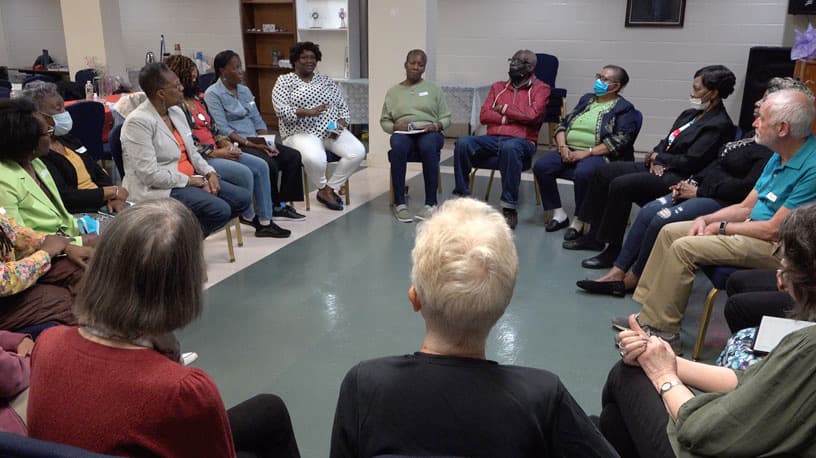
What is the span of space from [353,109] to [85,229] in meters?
4.86

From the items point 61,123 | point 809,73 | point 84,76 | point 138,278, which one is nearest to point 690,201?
point 809,73

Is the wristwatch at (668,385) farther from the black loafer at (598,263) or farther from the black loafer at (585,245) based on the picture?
the black loafer at (585,245)

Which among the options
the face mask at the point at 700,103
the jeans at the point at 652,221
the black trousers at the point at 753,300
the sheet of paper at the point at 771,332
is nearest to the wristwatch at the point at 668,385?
the sheet of paper at the point at 771,332

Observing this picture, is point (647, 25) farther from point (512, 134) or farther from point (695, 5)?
point (512, 134)

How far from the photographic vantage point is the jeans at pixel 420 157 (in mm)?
4977

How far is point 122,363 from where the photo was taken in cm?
116

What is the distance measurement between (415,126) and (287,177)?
107 cm

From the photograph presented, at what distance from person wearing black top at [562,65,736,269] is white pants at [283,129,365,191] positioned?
5.95 ft

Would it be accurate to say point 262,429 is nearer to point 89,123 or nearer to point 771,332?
point 771,332

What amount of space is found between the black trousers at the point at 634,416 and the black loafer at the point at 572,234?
8.56ft

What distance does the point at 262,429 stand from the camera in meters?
1.60

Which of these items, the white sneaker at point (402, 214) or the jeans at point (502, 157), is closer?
the jeans at point (502, 157)

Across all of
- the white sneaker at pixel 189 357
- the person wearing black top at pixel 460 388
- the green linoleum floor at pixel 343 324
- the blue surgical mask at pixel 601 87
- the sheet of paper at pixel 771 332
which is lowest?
the green linoleum floor at pixel 343 324

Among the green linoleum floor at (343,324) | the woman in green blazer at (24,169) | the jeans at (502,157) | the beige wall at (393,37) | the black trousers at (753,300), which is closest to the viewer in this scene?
the black trousers at (753,300)
